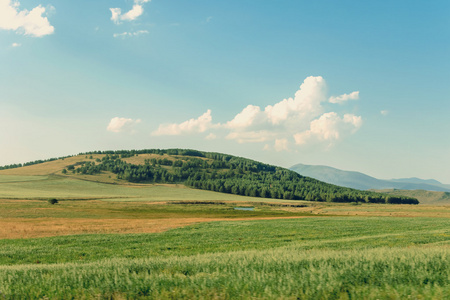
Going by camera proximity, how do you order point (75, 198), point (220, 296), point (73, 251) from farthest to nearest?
point (75, 198) → point (73, 251) → point (220, 296)

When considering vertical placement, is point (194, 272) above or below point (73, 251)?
above

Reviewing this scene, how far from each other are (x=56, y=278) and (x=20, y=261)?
16.8 metres

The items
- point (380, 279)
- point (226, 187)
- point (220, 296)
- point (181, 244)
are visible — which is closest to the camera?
point (220, 296)

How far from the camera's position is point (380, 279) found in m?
8.30

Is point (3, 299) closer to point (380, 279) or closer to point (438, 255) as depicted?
point (380, 279)

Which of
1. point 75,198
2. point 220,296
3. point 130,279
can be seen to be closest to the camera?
point 220,296

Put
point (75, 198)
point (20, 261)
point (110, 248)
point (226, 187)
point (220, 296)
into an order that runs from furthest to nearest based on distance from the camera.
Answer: point (226, 187)
point (75, 198)
point (110, 248)
point (20, 261)
point (220, 296)

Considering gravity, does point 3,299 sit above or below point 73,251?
above

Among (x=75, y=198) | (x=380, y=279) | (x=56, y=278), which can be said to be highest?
(x=380, y=279)

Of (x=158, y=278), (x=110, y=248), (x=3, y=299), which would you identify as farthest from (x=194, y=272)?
(x=110, y=248)

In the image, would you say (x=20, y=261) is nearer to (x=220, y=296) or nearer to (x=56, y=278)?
(x=56, y=278)

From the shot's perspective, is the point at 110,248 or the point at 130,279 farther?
the point at 110,248

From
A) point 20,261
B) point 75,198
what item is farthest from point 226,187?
point 20,261

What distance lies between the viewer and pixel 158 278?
28.8ft
